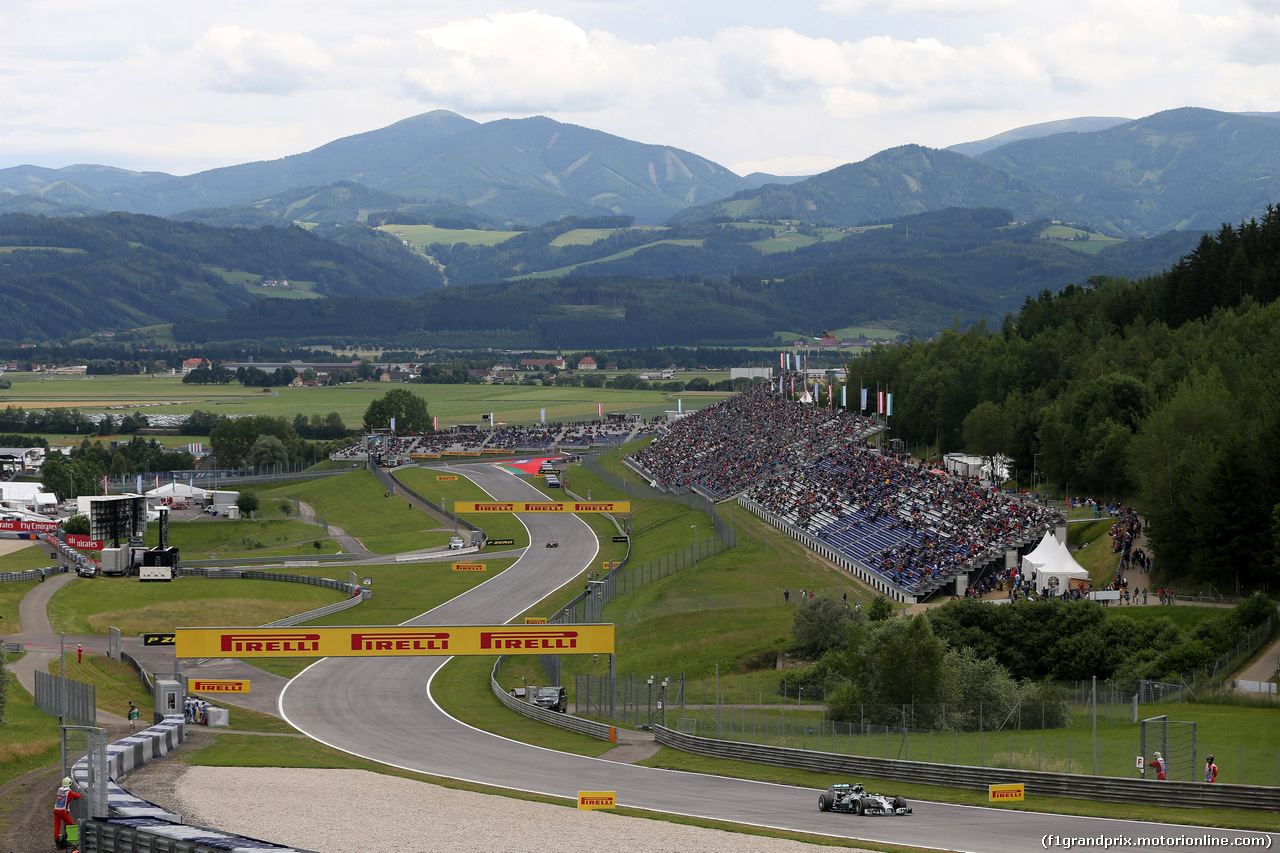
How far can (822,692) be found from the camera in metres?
48.8

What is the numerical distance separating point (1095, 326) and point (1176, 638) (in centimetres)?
7254

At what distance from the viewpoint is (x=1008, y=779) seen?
3519cm

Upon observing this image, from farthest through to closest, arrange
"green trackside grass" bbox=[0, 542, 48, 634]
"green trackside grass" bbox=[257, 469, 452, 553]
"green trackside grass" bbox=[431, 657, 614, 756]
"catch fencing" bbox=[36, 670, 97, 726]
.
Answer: "green trackside grass" bbox=[257, 469, 452, 553] < "green trackside grass" bbox=[0, 542, 48, 634] < "green trackside grass" bbox=[431, 657, 614, 756] < "catch fencing" bbox=[36, 670, 97, 726]

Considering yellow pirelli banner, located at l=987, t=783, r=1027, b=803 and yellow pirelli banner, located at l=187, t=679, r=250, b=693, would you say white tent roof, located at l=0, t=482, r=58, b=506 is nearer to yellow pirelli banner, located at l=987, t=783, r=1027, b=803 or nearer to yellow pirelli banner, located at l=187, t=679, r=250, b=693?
yellow pirelli banner, located at l=187, t=679, r=250, b=693

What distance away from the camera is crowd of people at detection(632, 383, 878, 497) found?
331 feet

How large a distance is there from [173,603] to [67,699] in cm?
3132

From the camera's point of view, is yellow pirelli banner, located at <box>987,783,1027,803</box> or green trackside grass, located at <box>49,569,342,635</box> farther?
green trackside grass, located at <box>49,569,342,635</box>

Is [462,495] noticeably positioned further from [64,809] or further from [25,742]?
[64,809]

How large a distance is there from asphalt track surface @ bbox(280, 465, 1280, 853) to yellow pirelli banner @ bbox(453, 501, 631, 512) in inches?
1452

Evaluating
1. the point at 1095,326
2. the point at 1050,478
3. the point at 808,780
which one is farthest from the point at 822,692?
the point at 1095,326

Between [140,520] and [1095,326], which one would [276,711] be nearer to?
[140,520]

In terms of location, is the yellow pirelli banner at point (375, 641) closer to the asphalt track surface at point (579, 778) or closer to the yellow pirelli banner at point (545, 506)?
the asphalt track surface at point (579, 778)

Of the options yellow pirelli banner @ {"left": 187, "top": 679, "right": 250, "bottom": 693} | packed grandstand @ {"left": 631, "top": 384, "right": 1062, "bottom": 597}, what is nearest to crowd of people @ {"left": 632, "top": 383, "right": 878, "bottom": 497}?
packed grandstand @ {"left": 631, "top": 384, "right": 1062, "bottom": 597}

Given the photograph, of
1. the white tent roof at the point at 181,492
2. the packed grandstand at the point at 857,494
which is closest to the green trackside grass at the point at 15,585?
the white tent roof at the point at 181,492
